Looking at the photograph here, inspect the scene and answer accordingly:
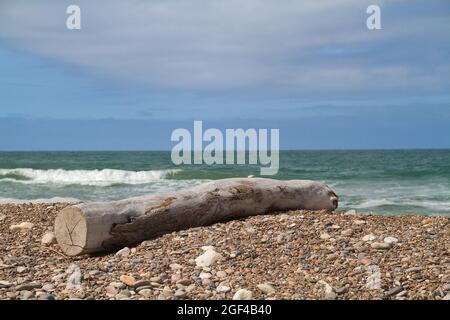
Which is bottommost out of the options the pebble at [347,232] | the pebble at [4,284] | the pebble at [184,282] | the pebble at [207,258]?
the pebble at [4,284]

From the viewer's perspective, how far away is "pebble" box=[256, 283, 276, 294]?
17.3ft

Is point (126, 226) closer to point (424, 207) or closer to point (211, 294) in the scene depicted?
point (211, 294)

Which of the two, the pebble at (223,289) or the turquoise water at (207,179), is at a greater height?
the pebble at (223,289)

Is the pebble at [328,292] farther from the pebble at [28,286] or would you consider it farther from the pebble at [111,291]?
the pebble at [28,286]

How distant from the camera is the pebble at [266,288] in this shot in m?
5.28

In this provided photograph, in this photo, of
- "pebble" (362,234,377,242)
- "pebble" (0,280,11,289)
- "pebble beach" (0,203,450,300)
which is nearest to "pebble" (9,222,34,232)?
"pebble beach" (0,203,450,300)

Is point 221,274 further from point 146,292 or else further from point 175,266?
point 146,292

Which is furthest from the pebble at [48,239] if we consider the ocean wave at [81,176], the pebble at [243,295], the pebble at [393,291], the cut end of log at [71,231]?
the ocean wave at [81,176]

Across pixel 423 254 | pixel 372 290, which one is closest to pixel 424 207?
pixel 423 254

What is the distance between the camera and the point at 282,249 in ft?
21.2

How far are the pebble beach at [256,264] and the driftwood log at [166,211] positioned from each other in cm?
20

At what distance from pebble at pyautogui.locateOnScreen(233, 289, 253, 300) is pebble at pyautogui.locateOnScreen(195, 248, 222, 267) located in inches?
37.1

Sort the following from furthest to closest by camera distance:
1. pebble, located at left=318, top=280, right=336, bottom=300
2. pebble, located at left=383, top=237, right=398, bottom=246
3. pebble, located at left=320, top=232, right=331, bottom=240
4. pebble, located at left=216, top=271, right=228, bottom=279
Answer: pebble, located at left=320, top=232, right=331, bottom=240, pebble, located at left=383, top=237, right=398, bottom=246, pebble, located at left=216, top=271, right=228, bottom=279, pebble, located at left=318, top=280, right=336, bottom=300

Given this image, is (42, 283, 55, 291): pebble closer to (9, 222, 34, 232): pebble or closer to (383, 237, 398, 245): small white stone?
(9, 222, 34, 232): pebble
